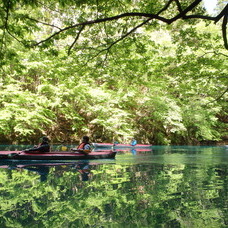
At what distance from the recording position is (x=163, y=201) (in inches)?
146

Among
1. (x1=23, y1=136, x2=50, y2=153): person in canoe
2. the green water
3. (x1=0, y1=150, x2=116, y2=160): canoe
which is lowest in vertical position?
the green water

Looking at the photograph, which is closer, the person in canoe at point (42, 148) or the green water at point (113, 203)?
the green water at point (113, 203)

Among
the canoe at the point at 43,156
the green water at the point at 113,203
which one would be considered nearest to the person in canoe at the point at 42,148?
the canoe at the point at 43,156

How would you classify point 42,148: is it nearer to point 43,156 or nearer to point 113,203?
point 43,156

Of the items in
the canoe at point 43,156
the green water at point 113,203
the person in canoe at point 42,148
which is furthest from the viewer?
the person in canoe at point 42,148

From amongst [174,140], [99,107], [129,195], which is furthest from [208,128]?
[129,195]

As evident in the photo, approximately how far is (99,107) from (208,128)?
11.1 metres

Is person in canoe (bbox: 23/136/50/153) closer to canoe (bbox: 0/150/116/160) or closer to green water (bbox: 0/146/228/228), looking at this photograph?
canoe (bbox: 0/150/116/160)

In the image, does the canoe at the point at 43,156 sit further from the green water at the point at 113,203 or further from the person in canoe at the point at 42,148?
the green water at the point at 113,203

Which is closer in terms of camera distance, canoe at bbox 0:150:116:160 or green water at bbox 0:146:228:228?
green water at bbox 0:146:228:228

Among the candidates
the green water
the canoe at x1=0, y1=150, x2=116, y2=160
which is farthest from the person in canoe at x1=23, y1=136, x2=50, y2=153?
the green water

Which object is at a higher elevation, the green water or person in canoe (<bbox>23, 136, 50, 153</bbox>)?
person in canoe (<bbox>23, 136, 50, 153</bbox>)

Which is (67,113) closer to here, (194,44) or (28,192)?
(194,44)

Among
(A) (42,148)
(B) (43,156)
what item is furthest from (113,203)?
(A) (42,148)
